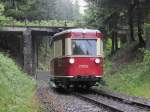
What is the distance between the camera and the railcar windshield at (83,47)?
2419 centimetres

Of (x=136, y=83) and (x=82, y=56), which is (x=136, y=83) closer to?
(x=136, y=83)

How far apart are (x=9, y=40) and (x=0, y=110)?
56671 mm

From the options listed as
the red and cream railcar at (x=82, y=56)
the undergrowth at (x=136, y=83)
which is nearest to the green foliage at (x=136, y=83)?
the undergrowth at (x=136, y=83)

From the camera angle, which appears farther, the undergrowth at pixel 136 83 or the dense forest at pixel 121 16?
the dense forest at pixel 121 16

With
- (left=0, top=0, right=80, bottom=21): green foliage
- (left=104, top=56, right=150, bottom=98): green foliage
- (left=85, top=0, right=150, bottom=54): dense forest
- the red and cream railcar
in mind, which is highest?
(left=0, top=0, right=80, bottom=21): green foliage

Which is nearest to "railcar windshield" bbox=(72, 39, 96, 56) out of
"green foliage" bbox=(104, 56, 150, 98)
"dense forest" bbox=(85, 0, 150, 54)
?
"green foliage" bbox=(104, 56, 150, 98)

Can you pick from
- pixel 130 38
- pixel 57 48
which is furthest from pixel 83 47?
pixel 130 38

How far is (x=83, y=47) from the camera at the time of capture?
24.2 meters

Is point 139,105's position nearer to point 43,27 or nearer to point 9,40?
point 43,27

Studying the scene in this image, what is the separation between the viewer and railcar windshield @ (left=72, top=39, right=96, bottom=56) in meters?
24.2

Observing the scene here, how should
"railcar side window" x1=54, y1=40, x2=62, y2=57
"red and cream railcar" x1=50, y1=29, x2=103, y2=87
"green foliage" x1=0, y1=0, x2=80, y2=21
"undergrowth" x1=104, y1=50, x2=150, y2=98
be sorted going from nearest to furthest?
"undergrowth" x1=104, y1=50, x2=150, y2=98
"red and cream railcar" x1=50, y1=29, x2=103, y2=87
"railcar side window" x1=54, y1=40, x2=62, y2=57
"green foliage" x1=0, y1=0, x2=80, y2=21

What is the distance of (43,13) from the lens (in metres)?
75.9

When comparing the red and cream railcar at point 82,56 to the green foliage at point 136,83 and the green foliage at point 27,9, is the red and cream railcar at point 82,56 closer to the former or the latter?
the green foliage at point 136,83

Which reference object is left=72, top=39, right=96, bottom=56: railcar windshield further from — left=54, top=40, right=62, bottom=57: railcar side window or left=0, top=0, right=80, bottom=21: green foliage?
left=0, top=0, right=80, bottom=21: green foliage
